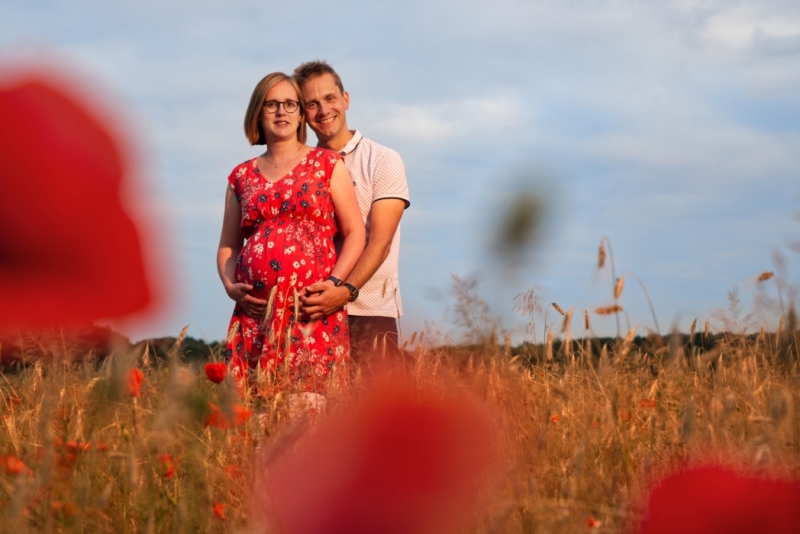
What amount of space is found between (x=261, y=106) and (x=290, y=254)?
75 cm

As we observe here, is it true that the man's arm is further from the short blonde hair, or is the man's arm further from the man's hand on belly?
the short blonde hair

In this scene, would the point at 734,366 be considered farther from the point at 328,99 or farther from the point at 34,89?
the point at 34,89

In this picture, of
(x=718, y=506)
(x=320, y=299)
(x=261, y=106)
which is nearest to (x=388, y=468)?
(x=718, y=506)

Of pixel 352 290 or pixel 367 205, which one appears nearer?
pixel 352 290

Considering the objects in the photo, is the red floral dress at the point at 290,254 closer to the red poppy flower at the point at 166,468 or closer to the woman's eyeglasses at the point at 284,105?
the woman's eyeglasses at the point at 284,105

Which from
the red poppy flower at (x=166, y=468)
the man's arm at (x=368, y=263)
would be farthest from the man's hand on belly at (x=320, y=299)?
the red poppy flower at (x=166, y=468)

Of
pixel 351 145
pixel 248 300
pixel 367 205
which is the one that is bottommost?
pixel 248 300

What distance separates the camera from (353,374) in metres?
3.09

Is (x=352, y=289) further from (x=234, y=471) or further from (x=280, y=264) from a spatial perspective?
(x=234, y=471)

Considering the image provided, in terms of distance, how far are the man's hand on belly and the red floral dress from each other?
0.14 ft

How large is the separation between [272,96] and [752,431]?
7.84 feet

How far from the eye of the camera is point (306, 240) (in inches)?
126

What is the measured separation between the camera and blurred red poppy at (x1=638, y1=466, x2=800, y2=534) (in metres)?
0.48

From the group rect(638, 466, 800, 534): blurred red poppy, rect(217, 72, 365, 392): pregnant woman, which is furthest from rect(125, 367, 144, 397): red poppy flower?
rect(217, 72, 365, 392): pregnant woman
